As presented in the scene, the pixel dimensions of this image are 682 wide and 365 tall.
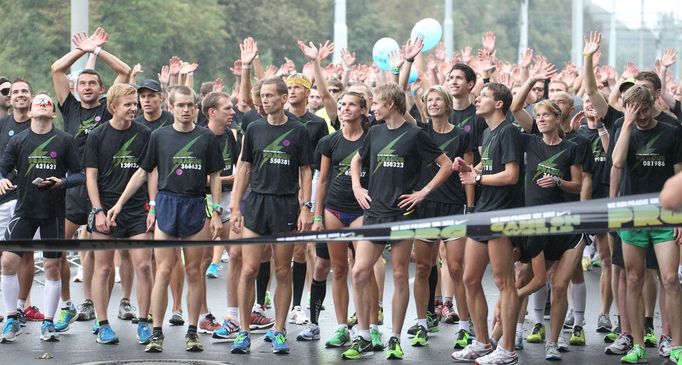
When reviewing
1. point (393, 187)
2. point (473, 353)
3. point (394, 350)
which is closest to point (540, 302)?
point (473, 353)

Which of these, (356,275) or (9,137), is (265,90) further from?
(9,137)

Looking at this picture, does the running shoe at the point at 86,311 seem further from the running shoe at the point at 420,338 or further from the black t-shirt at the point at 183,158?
the running shoe at the point at 420,338

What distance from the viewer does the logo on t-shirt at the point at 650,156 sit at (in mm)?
11484

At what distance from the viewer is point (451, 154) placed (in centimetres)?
1273

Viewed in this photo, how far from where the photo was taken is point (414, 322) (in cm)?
1388

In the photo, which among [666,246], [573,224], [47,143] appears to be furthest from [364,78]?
[573,224]

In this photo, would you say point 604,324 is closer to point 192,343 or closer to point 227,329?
point 227,329

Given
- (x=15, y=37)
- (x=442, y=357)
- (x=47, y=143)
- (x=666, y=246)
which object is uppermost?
(x=15, y=37)

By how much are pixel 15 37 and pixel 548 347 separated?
27.9 meters

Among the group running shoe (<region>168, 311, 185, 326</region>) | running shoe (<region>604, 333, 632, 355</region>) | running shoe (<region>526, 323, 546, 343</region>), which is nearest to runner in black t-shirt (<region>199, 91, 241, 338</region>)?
running shoe (<region>168, 311, 185, 326</region>)

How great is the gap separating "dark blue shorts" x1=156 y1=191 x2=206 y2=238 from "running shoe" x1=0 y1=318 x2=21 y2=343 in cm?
161

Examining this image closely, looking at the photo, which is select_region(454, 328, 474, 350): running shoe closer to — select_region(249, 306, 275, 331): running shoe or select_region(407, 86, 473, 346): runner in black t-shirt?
select_region(407, 86, 473, 346): runner in black t-shirt

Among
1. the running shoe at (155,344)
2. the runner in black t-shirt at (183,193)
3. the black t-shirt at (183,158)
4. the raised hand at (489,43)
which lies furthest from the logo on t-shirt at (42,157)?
the raised hand at (489,43)

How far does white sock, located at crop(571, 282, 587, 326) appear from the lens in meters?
12.8
